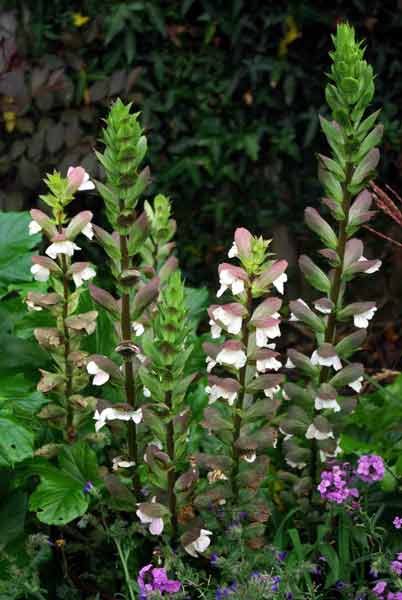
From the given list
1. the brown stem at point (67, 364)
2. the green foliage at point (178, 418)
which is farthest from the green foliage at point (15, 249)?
the brown stem at point (67, 364)

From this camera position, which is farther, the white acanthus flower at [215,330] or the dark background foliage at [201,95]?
the dark background foliage at [201,95]

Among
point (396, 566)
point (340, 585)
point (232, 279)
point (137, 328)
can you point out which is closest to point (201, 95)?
point (137, 328)

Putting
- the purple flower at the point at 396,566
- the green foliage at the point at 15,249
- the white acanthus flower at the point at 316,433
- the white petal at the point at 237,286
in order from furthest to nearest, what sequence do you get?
the green foliage at the point at 15,249 → the white acanthus flower at the point at 316,433 → the white petal at the point at 237,286 → the purple flower at the point at 396,566

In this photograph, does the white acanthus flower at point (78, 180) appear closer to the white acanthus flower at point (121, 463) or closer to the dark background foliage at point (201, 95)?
the white acanthus flower at point (121, 463)

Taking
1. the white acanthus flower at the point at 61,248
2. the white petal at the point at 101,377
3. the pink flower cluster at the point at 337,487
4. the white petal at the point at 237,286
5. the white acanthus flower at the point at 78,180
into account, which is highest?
the white acanthus flower at the point at 78,180

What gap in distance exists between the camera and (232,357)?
1.99 m

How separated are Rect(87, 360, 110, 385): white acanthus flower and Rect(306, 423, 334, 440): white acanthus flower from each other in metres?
0.45

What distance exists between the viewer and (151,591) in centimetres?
181

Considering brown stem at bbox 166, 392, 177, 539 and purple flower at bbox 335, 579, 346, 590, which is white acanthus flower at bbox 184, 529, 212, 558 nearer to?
brown stem at bbox 166, 392, 177, 539

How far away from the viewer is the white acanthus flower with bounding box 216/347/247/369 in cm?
199

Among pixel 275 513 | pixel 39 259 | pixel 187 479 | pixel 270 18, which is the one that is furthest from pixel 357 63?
pixel 270 18

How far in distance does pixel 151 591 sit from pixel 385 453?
3.06 ft

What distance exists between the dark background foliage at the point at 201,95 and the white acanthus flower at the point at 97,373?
1682mm

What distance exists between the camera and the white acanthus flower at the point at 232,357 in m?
1.99
